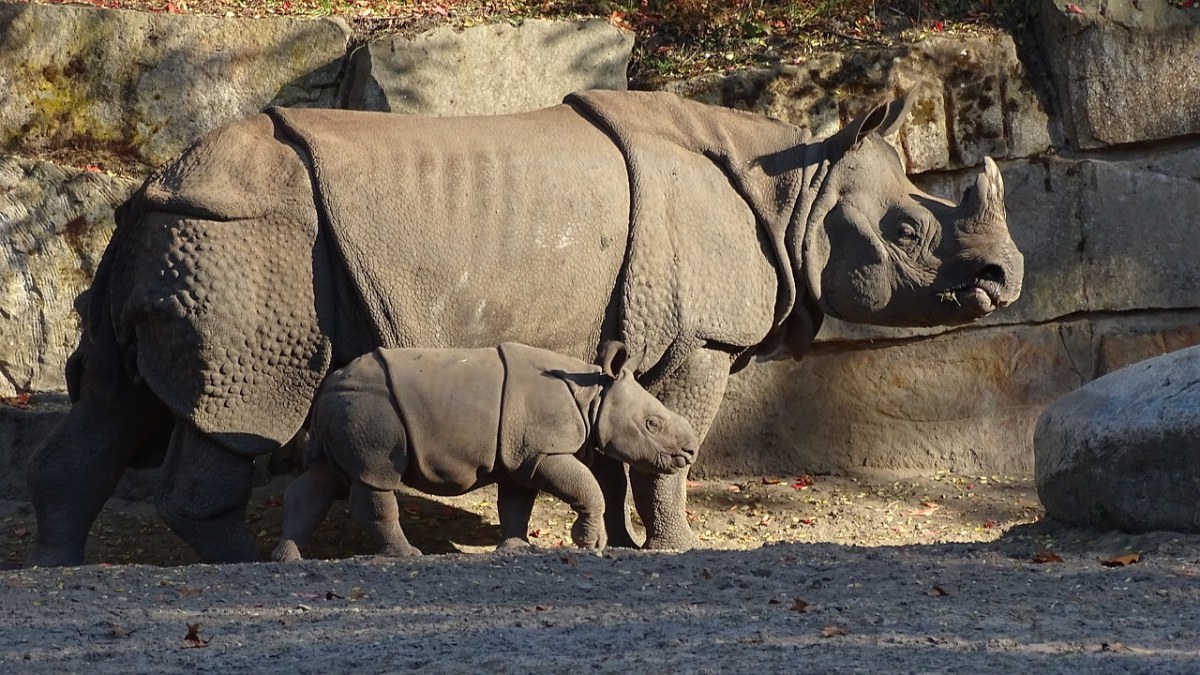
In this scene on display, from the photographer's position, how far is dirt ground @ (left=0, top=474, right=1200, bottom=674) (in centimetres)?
507

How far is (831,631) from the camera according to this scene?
5332mm

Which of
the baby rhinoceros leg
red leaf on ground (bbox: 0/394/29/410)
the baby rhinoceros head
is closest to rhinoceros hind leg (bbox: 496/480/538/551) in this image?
the baby rhinoceros leg

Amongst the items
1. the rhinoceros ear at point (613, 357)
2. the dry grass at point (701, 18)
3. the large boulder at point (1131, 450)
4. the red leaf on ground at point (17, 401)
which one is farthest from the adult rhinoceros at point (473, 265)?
the dry grass at point (701, 18)

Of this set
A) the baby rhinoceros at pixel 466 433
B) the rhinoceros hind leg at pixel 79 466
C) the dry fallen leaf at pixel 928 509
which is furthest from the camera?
the dry fallen leaf at pixel 928 509

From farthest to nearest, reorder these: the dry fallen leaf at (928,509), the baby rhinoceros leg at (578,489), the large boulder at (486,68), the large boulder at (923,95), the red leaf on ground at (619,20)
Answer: the red leaf on ground at (619,20)
the large boulder at (923,95)
the large boulder at (486,68)
the dry fallen leaf at (928,509)
the baby rhinoceros leg at (578,489)

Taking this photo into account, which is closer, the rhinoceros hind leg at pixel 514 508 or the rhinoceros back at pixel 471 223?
the rhinoceros hind leg at pixel 514 508

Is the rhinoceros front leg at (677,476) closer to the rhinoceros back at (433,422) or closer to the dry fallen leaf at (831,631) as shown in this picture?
the rhinoceros back at (433,422)

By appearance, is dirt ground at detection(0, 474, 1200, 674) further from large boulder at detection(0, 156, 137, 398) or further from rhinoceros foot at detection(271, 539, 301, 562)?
large boulder at detection(0, 156, 137, 398)

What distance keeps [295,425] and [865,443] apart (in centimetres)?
403

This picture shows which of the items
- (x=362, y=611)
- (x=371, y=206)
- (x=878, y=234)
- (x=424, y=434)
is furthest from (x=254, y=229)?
(x=878, y=234)

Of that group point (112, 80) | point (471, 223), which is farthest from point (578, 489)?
point (112, 80)

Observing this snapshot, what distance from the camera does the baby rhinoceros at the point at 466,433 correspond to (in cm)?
725

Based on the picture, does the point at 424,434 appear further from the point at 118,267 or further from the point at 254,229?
the point at 118,267

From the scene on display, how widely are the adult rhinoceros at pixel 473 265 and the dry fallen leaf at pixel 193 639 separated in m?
2.18
